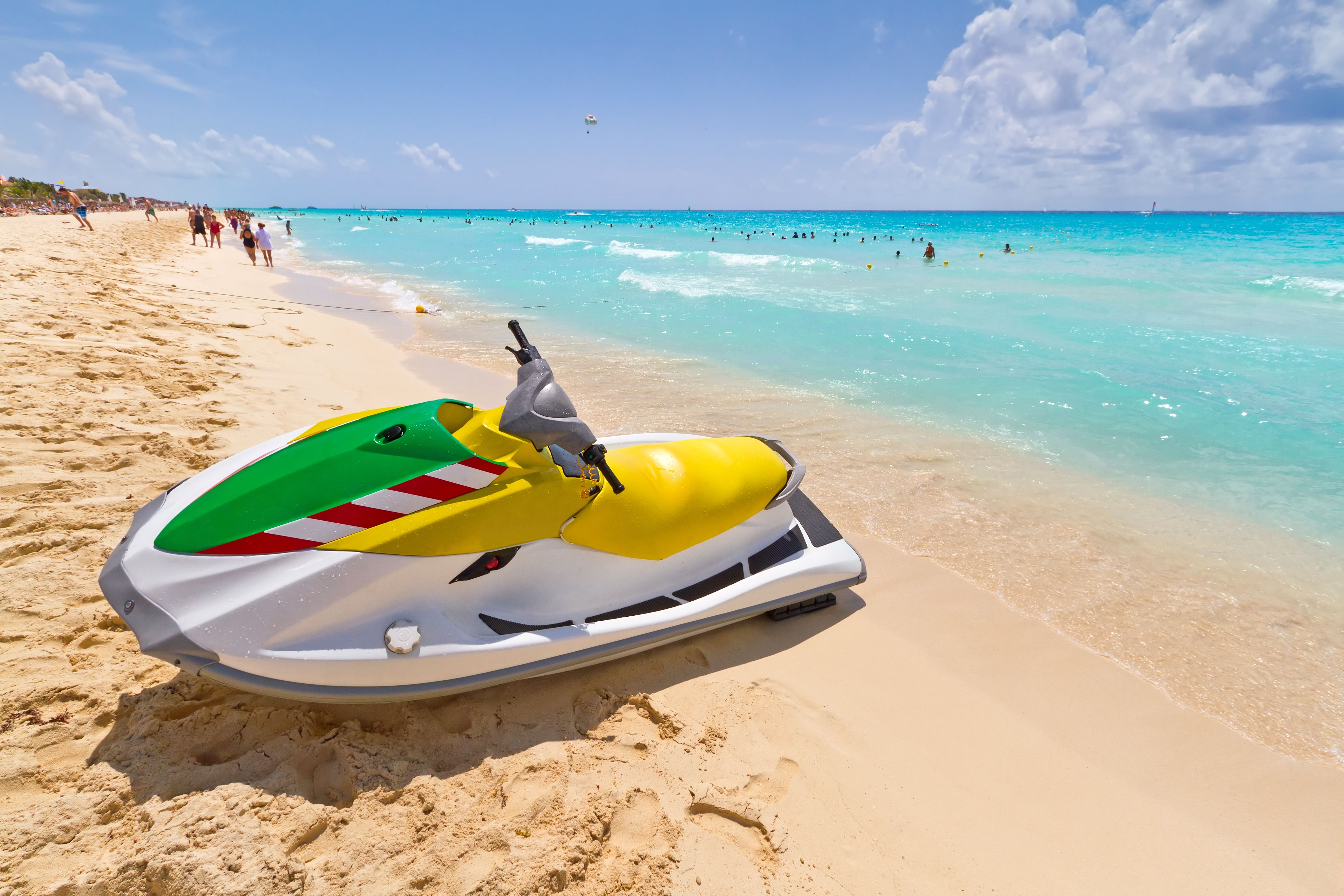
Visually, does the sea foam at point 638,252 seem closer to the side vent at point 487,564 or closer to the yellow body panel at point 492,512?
the yellow body panel at point 492,512

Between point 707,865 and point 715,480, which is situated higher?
point 715,480

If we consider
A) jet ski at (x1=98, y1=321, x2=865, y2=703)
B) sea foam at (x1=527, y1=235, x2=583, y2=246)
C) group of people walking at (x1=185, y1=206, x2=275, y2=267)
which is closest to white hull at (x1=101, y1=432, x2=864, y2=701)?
jet ski at (x1=98, y1=321, x2=865, y2=703)

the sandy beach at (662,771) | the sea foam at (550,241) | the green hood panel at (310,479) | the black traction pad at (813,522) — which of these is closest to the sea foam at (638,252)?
the sea foam at (550,241)

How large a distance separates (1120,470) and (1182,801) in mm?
3975

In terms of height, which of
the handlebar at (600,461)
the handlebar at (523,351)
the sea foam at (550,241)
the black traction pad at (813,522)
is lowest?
the black traction pad at (813,522)

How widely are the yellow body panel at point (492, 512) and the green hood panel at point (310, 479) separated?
15 centimetres

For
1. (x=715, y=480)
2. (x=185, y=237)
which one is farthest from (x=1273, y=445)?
(x=185, y=237)

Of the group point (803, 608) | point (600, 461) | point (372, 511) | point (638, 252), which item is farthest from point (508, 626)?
point (638, 252)

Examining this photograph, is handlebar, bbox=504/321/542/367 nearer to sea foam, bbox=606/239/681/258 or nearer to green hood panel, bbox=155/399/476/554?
green hood panel, bbox=155/399/476/554

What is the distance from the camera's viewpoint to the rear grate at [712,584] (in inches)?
123

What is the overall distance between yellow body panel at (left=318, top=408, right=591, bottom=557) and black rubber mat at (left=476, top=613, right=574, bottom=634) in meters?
0.33

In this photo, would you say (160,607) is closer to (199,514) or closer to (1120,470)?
(199,514)

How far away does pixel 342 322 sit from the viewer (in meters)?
11.1

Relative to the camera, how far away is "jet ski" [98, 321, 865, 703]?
7.04 feet
